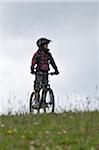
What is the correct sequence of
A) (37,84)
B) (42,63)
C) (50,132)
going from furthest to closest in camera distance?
(37,84) < (42,63) < (50,132)

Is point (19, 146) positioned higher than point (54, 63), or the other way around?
point (54, 63)

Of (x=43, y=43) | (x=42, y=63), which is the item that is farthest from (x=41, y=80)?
(x=43, y=43)

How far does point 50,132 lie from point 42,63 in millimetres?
6356

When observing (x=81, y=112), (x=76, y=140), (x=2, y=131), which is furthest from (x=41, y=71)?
(x=76, y=140)

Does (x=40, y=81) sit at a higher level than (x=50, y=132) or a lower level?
higher

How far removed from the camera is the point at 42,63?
17703mm

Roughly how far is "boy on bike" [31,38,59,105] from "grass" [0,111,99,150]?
343 cm

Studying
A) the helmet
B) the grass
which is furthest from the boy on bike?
the grass

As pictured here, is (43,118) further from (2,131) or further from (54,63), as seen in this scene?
(54,63)

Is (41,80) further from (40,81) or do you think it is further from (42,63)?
(42,63)

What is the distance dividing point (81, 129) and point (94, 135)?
1.97ft

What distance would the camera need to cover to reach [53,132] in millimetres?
11625

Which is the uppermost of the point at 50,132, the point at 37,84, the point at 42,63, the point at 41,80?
the point at 42,63

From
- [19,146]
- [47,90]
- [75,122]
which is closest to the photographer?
[19,146]
